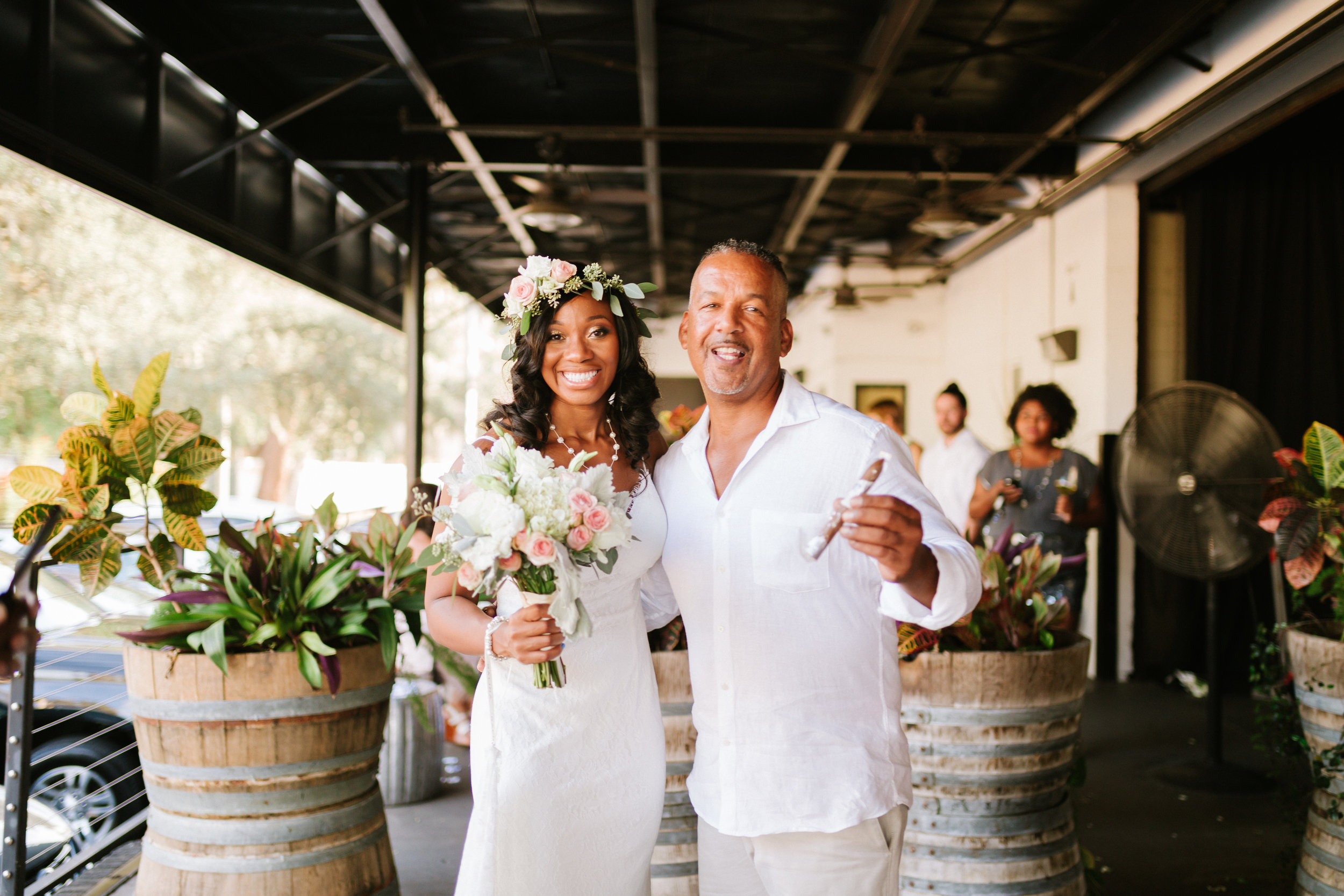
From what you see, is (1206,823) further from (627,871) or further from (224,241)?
(224,241)

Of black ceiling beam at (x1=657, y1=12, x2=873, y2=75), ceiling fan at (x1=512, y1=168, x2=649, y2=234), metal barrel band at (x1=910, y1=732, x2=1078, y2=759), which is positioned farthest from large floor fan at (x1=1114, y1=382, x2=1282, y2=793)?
ceiling fan at (x1=512, y1=168, x2=649, y2=234)

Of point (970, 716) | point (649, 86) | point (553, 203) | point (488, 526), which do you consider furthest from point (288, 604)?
point (649, 86)

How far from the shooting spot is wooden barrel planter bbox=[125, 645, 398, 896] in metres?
2.23

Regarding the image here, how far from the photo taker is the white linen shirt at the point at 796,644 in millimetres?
1835

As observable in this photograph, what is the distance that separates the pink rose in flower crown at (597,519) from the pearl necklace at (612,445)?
500 mm

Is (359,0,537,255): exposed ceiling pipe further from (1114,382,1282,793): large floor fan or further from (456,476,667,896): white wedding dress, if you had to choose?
(456,476,667,896): white wedding dress

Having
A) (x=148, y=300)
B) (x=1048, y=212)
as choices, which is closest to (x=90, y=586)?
(x=1048, y=212)

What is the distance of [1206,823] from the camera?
165 inches

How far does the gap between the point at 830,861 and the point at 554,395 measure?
4.07 ft

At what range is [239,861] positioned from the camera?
2.22m

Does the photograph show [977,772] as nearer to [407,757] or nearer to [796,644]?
[796,644]

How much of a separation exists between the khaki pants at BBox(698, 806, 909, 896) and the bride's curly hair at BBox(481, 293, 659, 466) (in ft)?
3.03

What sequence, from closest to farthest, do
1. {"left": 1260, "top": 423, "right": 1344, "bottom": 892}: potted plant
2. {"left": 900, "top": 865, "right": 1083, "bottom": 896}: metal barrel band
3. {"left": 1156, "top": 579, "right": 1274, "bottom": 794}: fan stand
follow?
{"left": 900, "top": 865, "right": 1083, "bottom": 896}: metal barrel band → {"left": 1260, "top": 423, "right": 1344, "bottom": 892}: potted plant → {"left": 1156, "top": 579, "right": 1274, "bottom": 794}: fan stand

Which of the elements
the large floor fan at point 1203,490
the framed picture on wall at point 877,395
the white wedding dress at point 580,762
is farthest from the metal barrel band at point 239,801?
the framed picture on wall at point 877,395
